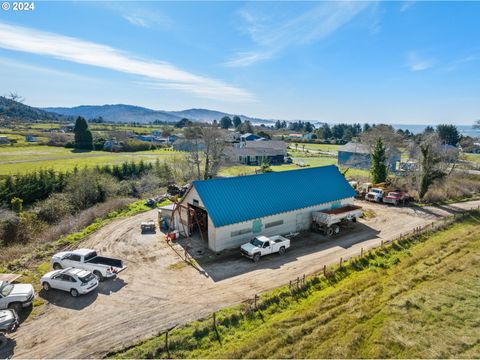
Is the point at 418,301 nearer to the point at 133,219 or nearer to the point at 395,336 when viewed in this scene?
the point at 395,336

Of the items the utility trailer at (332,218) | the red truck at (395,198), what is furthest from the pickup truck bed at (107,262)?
the red truck at (395,198)

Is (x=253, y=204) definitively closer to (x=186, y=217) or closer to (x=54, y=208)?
(x=186, y=217)

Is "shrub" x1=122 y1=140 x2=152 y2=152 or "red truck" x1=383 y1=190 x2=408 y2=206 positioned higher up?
"shrub" x1=122 y1=140 x2=152 y2=152

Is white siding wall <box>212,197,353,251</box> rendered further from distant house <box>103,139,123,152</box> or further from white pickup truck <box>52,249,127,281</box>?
distant house <box>103,139,123,152</box>

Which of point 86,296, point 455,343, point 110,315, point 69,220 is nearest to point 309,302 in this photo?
point 455,343

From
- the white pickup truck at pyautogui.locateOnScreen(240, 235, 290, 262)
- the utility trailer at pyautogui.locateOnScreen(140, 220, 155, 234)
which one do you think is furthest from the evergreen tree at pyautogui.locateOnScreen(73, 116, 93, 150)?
the white pickup truck at pyautogui.locateOnScreen(240, 235, 290, 262)

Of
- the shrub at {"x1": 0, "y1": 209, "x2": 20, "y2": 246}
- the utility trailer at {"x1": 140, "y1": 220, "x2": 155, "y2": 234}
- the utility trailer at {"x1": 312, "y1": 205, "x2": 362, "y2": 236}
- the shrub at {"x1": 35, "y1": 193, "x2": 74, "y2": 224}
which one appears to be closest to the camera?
the utility trailer at {"x1": 312, "y1": 205, "x2": 362, "y2": 236}
